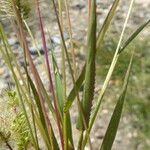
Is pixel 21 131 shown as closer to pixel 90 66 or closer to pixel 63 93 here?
pixel 63 93

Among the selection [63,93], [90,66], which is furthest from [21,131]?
[90,66]

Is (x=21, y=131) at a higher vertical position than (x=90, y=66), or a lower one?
lower

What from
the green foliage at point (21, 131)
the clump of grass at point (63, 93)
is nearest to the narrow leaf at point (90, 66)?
the clump of grass at point (63, 93)

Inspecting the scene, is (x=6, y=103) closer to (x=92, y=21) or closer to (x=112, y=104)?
(x=92, y=21)

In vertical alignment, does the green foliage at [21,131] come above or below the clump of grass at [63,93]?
below

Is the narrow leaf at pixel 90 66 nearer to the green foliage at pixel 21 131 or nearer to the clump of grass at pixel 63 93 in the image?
the clump of grass at pixel 63 93

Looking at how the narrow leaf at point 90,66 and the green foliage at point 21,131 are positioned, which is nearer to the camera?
the narrow leaf at point 90,66

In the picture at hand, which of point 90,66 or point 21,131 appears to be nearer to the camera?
point 90,66

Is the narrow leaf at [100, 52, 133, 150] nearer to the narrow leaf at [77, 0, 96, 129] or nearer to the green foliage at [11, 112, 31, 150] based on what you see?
the narrow leaf at [77, 0, 96, 129]

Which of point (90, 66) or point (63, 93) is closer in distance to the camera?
point (90, 66)

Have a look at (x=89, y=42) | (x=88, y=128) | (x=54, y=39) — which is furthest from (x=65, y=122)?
(x=54, y=39)

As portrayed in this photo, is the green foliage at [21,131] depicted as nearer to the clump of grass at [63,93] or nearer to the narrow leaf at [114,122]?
the clump of grass at [63,93]

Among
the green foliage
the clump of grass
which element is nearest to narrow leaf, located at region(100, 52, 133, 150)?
the clump of grass
